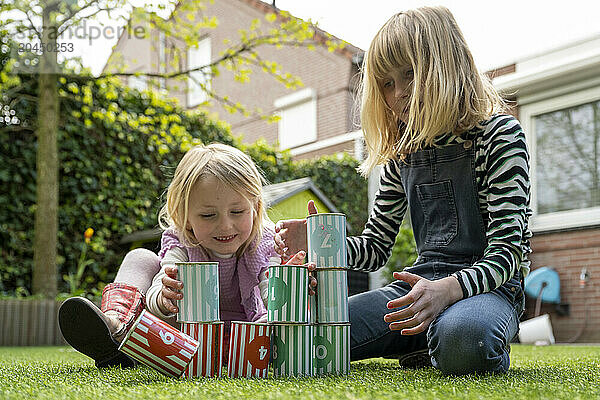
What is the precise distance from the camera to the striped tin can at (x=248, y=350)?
1.66m

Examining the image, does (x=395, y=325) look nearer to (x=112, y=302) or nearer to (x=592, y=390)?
(x=592, y=390)

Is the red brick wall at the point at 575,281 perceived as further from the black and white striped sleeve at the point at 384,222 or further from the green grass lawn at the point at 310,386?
the green grass lawn at the point at 310,386

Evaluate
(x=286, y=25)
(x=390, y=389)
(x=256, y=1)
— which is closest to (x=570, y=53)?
(x=286, y=25)

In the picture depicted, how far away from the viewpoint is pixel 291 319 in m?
1.64

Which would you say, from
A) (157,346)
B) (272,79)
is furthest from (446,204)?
(272,79)

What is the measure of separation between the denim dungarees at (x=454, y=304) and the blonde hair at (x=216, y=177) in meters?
0.52

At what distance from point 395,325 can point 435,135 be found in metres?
0.75

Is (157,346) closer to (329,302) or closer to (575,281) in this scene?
(329,302)

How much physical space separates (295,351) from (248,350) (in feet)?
0.42

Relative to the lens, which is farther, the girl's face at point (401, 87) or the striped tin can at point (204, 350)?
the girl's face at point (401, 87)

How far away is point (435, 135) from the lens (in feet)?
6.63

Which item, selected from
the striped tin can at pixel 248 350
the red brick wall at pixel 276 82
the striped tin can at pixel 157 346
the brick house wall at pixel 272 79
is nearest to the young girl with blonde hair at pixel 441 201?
the striped tin can at pixel 248 350

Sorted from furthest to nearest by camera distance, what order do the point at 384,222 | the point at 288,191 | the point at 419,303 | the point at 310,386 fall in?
the point at 288,191, the point at 384,222, the point at 419,303, the point at 310,386

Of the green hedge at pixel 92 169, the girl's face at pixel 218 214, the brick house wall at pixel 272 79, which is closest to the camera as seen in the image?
the girl's face at pixel 218 214
